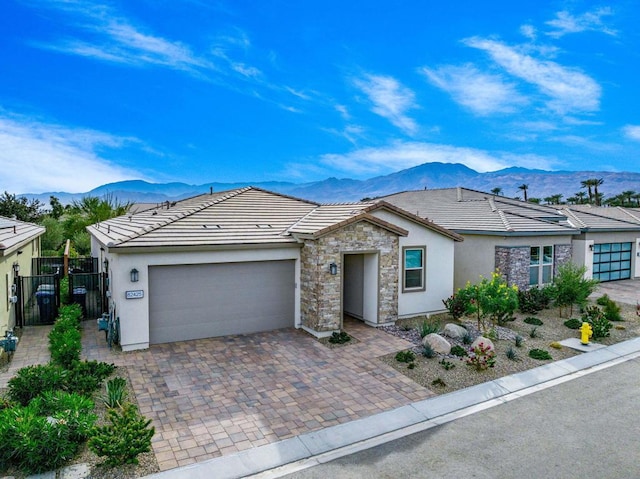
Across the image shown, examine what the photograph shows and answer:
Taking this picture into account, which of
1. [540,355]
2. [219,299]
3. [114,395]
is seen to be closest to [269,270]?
[219,299]

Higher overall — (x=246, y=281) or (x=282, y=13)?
(x=282, y=13)

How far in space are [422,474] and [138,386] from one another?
579 cm

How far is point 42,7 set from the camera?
14883mm


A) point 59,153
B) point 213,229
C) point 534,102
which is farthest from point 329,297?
point 534,102

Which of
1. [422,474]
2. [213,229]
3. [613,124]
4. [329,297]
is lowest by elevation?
[422,474]

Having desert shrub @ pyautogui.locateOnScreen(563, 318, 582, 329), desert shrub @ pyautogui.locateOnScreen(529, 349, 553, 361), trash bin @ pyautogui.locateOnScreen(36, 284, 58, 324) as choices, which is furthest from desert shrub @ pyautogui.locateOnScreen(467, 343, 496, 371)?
trash bin @ pyautogui.locateOnScreen(36, 284, 58, 324)

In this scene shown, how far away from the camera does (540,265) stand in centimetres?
1838

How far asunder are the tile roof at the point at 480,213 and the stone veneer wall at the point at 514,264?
735 millimetres

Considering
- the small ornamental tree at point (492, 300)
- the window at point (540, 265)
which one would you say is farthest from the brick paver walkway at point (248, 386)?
the window at point (540, 265)

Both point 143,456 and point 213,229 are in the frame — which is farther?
point 213,229

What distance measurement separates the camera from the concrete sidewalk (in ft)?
19.8

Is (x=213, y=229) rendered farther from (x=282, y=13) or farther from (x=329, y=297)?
(x=282, y=13)

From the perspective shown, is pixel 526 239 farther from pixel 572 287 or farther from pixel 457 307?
pixel 457 307

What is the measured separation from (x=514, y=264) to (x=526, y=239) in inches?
48.6
